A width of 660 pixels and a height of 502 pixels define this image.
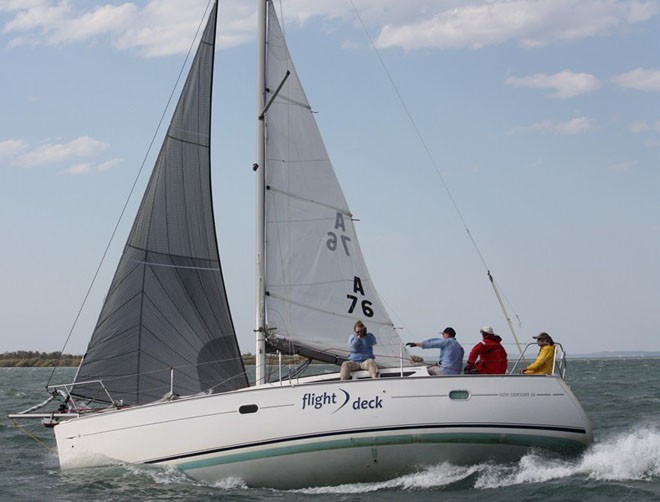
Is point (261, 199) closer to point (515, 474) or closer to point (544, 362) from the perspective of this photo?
point (544, 362)

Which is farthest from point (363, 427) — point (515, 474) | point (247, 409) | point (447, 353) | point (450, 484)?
point (515, 474)

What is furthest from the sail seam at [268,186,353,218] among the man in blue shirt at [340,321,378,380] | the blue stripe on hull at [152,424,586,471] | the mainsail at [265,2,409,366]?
the blue stripe on hull at [152,424,586,471]

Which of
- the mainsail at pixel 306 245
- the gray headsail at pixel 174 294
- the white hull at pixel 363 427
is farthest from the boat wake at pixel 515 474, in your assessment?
the gray headsail at pixel 174 294

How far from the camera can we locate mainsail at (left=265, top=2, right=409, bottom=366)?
49.7 feet

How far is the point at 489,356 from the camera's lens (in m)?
13.8

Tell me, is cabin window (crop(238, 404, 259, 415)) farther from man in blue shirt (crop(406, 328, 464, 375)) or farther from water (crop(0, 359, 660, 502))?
man in blue shirt (crop(406, 328, 464, 375))

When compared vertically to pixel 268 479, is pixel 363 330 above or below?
above

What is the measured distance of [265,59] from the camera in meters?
15.6

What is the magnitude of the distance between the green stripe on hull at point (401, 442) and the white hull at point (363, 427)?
1 centimetres

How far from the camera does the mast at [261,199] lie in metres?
14.8

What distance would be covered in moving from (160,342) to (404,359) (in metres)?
3.82

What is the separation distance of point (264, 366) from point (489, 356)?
3.34 metres

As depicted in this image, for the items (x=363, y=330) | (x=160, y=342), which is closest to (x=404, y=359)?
(x=363, y=330)

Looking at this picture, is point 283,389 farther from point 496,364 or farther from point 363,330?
point 496,364
